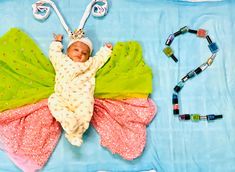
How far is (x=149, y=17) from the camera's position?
1.91m

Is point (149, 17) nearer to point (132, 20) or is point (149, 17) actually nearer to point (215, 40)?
point (132, 20)

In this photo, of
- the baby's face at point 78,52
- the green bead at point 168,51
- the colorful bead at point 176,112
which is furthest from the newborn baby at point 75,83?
the colorful bead at point 176,112

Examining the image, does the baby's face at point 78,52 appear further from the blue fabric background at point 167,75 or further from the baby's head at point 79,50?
the blue fabric background at point 167,75

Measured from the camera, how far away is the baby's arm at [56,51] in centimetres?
177

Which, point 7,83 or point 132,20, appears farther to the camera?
point 132,20

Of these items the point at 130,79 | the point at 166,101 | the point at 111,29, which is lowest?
the point at 166,101

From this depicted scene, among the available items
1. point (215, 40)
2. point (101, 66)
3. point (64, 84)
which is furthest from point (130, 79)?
point (215, 40)

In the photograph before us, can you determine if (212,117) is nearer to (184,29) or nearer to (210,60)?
(210,60)

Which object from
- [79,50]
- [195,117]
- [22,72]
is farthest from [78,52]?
[195,117]

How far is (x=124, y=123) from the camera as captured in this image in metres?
1.72

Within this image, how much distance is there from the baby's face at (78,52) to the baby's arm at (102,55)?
0.05 meters

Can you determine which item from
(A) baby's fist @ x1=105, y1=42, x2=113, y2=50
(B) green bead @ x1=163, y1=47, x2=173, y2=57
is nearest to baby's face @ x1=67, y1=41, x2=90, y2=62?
(A) baby's fist @ x1=105, y1=42, x2=113, y2=50

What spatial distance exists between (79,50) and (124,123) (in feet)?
1.13

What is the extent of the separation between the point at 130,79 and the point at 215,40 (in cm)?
43
